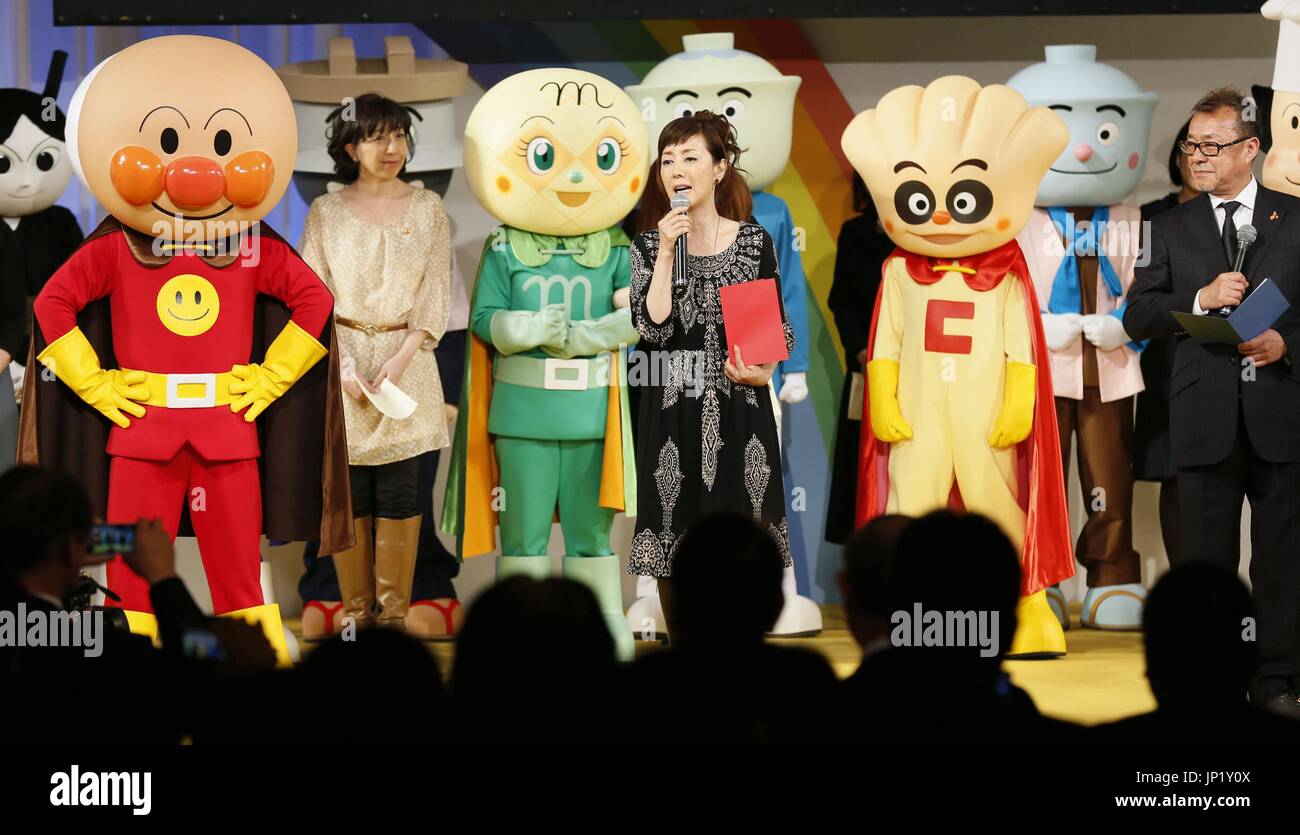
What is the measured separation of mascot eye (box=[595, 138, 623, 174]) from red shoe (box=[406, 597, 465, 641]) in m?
1.59

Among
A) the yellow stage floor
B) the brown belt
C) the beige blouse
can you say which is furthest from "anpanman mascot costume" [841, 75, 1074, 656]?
the brown belt

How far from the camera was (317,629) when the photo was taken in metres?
5.92

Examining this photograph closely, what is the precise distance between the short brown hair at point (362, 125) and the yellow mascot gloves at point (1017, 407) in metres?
2.07

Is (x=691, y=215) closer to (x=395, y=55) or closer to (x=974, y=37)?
(x=395, y=55)

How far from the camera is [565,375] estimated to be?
5457mm

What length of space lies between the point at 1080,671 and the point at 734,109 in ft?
6.95

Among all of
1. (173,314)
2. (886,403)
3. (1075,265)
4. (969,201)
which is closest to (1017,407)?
(886,403)

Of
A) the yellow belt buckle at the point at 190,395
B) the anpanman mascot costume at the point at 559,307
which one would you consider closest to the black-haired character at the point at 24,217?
the yellow belt buckle at the point at 190,395

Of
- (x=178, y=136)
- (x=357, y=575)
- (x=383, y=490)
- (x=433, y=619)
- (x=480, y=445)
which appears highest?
(x=178, y=136)

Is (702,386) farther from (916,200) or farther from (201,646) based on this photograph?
(201,646)

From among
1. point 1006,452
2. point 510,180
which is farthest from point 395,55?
point 1006,452

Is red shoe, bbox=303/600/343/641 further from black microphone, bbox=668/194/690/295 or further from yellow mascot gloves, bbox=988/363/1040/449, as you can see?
yellow mascot gloves, bbox=988/363/1040/449

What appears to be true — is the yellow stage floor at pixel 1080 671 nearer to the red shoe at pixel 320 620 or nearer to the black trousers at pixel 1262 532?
the red shoe at pixel 320 620
